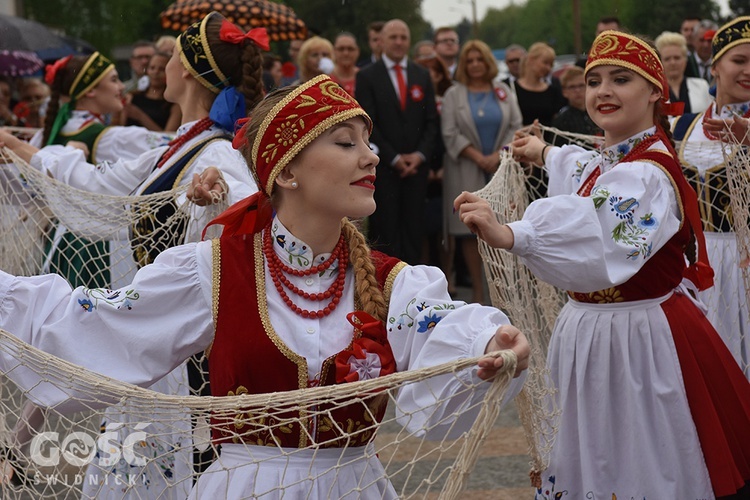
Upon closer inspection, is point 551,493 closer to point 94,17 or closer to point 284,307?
point 284,307

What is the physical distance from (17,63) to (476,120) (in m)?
5.87

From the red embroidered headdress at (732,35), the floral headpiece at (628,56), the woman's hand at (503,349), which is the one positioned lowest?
the woman's hand at (503,349)

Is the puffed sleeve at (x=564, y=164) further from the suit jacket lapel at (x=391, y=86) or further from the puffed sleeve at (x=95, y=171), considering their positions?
the suit jacket lapel at (x=391, y=86)

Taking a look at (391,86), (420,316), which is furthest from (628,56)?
(391,86)

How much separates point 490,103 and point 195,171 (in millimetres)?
5092

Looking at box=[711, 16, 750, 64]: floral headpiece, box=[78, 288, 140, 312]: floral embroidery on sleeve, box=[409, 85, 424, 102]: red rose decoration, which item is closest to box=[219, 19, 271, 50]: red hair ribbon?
box=[78, 288, 140, 312]: floral embroidery on sleeve

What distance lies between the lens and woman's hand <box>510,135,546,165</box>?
4.28 metres

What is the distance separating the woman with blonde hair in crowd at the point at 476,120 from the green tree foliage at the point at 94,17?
20312mm

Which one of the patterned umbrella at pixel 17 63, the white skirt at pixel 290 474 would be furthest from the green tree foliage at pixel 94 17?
the white skirt at pixel 290 474

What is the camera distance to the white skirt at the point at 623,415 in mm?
3541

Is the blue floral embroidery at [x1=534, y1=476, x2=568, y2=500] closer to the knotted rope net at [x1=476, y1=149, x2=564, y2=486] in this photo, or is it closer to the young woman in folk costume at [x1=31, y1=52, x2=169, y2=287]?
the knotted rope net at [x1=476, y1=149, x2=564, y2=486]

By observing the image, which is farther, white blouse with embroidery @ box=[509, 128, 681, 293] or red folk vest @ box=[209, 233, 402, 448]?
white blouse with embroidery @ box=[509, 128, 681, 293]

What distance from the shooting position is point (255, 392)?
257 centimetres

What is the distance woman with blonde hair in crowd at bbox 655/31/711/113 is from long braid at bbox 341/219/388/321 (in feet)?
19.6
